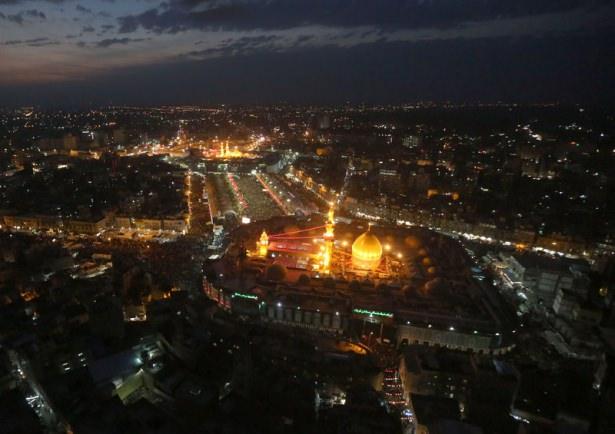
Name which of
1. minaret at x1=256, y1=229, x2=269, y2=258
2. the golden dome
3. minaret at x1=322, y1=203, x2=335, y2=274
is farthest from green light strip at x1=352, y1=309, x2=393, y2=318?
minaret at x1=256, y1=229, x2=269, y2=258

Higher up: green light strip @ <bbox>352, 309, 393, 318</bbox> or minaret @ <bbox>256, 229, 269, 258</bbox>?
minaret @ <bbox>256, 229, 269, 258</bbox>

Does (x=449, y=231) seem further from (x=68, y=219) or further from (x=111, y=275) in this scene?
(x=68, y=219)

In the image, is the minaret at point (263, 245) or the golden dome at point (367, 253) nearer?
the golden dome at point (367, 253)

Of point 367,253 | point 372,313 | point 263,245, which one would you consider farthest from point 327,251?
point 372,313

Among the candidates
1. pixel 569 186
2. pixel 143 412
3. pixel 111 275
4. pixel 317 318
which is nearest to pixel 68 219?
pixel 111 275

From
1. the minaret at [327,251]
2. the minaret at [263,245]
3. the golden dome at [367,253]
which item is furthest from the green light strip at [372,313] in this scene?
the minaret at [263,245]

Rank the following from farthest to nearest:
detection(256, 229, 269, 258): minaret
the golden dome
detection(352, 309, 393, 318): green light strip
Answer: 1. detection(256, 229, 269, 258): minaret
2. the golden dome
3. detection(352, 309, 393, 318): green light strip

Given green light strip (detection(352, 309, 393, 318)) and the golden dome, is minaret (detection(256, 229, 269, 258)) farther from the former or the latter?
green light strip (detection(352, 309, 393, 318))

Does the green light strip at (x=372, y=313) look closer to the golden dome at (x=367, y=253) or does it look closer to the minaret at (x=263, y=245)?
the golden dome at (x=367, y=253)

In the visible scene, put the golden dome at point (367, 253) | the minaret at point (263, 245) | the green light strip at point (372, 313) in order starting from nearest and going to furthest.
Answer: the green light strip at point (372, 313) < the golden dome at point (367, 253) < the minaret at point (263, 245)
